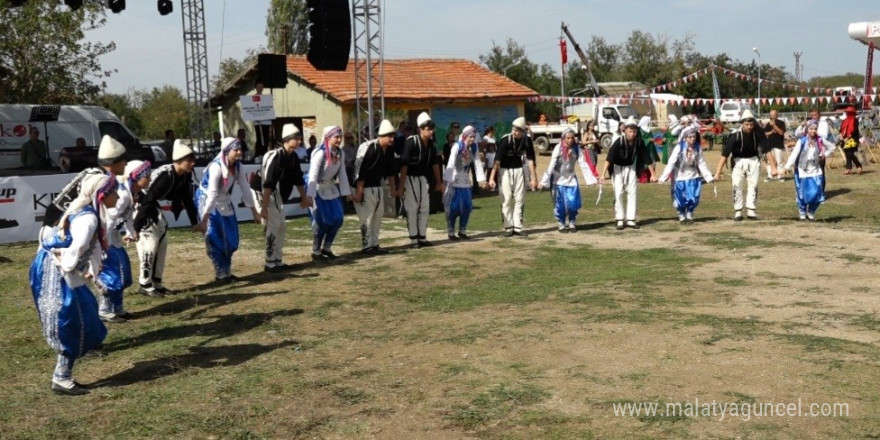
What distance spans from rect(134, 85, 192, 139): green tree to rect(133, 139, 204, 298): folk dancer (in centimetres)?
5406

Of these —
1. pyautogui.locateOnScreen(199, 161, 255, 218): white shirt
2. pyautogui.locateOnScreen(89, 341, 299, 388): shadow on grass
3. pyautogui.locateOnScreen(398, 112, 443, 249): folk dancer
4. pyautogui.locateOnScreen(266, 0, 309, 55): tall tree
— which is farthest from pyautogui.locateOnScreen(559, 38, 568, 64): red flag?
pyautogui.locateOnScreen(89, 341, 299, 388): shadow on grass

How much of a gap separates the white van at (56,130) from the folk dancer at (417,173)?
40.2 ft

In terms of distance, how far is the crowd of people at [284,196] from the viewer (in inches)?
282

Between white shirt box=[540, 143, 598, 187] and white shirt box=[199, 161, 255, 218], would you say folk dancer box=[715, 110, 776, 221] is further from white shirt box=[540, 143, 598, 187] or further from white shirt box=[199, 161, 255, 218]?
white shirt box=[199, 161, 255, 218]

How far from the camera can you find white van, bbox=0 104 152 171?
24.7 m

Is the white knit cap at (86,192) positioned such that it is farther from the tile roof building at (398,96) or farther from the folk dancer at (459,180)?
the tile roof building at (398,96)

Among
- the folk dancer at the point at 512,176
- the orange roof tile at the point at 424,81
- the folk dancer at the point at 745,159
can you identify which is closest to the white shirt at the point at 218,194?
the folk dancer at the point at 512,176

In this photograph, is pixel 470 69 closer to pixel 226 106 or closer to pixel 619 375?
pixel 226 106

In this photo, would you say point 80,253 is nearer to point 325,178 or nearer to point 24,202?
point 325,178

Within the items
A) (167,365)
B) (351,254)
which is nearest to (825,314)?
(167,365)

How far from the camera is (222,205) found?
11.4 m

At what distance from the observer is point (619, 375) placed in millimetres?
6844

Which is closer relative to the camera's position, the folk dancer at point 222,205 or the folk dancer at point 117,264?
the folk dancer at point 117,264

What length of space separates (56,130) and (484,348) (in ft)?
66.6
